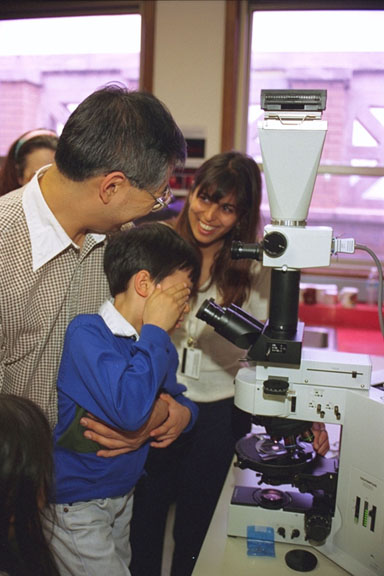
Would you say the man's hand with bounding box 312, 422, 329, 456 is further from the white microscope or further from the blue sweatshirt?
the blue sweatshirt

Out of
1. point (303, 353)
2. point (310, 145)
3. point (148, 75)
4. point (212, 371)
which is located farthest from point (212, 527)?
point (148, 75)

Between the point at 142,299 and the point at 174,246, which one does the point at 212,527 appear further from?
the point at 174,246

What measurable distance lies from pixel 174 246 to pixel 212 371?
52cm

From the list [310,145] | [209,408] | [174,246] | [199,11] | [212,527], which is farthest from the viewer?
[199,11]

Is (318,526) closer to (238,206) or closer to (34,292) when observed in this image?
(34,292)

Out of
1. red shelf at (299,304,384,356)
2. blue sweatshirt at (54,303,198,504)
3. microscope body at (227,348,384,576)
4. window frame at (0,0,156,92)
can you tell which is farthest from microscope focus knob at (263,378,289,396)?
window frame at (0,0,156,92)

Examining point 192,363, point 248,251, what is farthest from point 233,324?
point 192,363

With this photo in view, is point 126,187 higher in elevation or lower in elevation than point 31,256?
higher

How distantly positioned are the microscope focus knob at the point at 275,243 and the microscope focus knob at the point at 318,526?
1.74 ft

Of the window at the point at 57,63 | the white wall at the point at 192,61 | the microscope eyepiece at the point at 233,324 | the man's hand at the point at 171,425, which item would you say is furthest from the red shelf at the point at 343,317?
the microscope eyepiece at the point at 233,324

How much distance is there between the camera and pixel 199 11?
3.06 m

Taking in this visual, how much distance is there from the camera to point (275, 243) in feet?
3.40

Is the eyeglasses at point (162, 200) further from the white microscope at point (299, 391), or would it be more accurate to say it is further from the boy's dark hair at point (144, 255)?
the white microscope at point (299, 391)

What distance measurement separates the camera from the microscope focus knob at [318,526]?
1.13 metres
